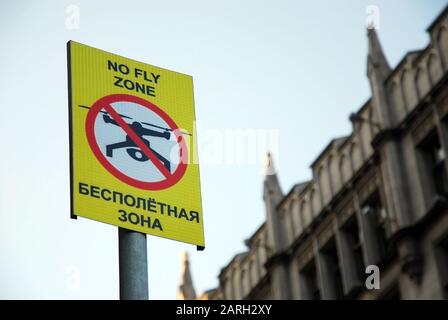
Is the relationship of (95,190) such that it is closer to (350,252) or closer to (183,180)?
(183,180)

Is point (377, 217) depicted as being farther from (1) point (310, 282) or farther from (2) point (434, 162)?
(1) point (310, 282)

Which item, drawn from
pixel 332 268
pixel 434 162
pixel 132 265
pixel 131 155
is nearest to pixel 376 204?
pixel 434 162

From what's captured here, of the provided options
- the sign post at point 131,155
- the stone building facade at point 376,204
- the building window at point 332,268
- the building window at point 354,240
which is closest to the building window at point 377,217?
the stone building facade at point 376,204

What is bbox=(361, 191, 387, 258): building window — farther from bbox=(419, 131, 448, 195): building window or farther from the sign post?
the sign post

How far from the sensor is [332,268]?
119ft

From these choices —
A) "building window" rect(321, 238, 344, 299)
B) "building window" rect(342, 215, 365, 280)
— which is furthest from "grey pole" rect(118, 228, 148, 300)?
"building window" rect(321, 238, 344, 299)

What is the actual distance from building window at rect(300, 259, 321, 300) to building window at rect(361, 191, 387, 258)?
3.53 meters

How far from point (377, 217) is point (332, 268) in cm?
308

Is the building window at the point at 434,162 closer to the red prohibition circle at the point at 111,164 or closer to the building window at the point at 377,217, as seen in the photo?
the building window at the point at 377,217

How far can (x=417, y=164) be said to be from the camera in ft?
105

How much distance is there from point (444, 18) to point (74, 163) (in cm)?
2526

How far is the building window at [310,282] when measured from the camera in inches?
1458

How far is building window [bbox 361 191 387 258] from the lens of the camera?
33.6 m
